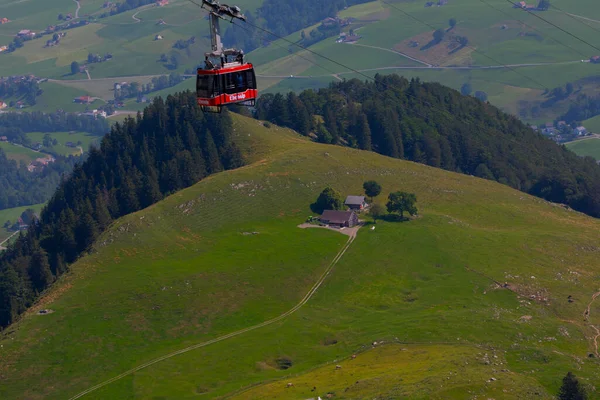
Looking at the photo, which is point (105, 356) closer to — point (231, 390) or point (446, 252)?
point (231, 390)

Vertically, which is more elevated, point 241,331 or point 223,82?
point 223,82

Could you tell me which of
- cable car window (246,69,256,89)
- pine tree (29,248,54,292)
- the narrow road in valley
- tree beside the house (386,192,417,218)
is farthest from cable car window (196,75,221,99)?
pine tree (29,248,54,292)

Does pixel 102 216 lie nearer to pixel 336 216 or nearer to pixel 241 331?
pixel 336 216

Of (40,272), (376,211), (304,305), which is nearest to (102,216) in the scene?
(40,272)

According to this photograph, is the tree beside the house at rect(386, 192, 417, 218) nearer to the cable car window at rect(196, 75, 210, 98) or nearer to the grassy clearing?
the grassy clearing

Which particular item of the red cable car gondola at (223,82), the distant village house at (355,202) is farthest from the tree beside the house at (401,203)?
the red cable car gondola at (223,82)

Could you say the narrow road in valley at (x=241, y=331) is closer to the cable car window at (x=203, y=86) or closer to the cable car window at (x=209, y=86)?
the cable car window at (x=203, y=86)
